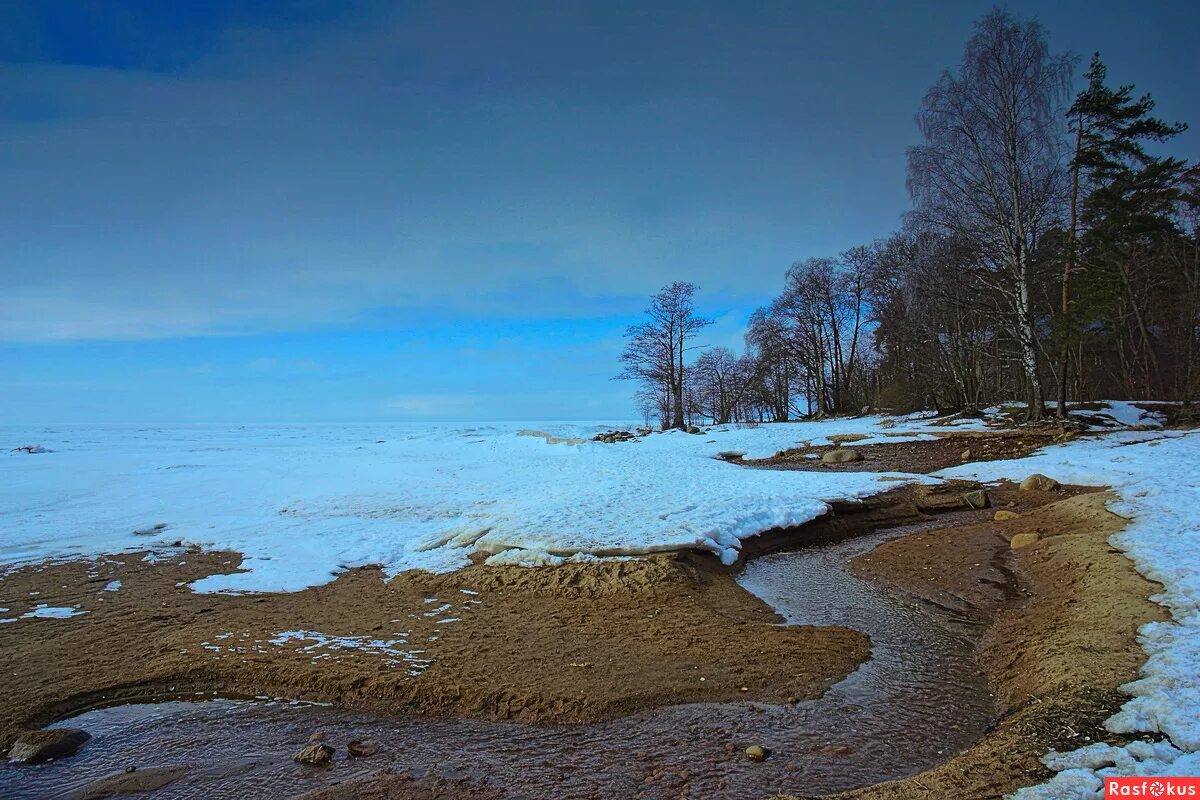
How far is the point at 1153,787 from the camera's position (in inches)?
116

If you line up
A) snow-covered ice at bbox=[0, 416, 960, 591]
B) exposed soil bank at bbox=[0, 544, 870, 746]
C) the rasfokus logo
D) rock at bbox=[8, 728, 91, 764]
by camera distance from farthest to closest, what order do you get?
snow-covered ice at bbox=[0, 416, 960, 591], exposed soil bank at bbox=[0, 544, 870, 746], rock at bbox=[8, 728, 91, 764], the rasfokus logo

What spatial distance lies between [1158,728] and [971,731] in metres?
1.11

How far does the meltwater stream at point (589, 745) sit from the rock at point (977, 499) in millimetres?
8133

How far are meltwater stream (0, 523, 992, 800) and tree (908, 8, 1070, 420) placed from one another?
18526mm

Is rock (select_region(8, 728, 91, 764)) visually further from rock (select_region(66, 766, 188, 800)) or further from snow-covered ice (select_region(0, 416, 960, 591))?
snow-covered ice (select_region(0, 416, 960, 591))

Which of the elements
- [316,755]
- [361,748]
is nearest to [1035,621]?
[361,748]

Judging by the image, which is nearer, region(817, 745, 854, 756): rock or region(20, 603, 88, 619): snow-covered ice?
region(817, 745, 854, 756): rock

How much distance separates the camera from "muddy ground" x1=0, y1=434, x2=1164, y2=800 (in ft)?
14.2

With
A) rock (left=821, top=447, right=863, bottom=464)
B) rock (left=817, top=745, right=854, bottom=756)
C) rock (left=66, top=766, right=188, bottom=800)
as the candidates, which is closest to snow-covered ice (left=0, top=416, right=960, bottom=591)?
rock (left=821, top=447, right=863, bottom=464)

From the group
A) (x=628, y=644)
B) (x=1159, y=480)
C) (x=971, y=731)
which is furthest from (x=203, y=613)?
(x=1159, y=480)

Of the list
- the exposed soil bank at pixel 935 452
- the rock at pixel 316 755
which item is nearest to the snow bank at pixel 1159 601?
the exposed soil bank at pixel 935 452

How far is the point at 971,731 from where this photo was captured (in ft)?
13.8

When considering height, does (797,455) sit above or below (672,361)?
below

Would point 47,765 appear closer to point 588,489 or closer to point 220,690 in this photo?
point 220,690
